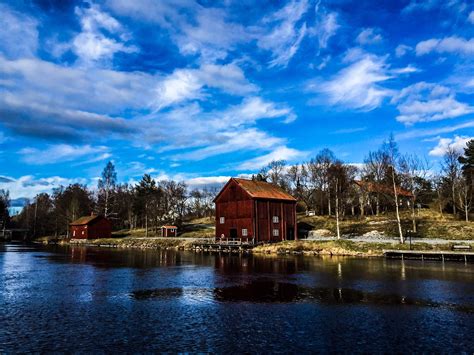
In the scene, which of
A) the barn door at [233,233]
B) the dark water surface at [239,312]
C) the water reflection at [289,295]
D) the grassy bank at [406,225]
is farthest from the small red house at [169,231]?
the water reflection at [289,295]

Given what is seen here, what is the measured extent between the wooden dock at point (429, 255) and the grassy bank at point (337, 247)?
115cm

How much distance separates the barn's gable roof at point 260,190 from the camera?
63.8m

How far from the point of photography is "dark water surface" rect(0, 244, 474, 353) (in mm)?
14086

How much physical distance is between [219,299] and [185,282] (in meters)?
7.15

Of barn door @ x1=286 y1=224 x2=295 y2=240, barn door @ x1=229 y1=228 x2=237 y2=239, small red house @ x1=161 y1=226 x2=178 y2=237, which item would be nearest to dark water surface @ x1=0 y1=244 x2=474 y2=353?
barn door @ x1=229 y1=228 x2=237 y2=239

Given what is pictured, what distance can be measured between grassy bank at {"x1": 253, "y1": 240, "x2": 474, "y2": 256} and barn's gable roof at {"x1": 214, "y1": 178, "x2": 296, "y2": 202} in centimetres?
858

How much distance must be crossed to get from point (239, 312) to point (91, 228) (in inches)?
3229

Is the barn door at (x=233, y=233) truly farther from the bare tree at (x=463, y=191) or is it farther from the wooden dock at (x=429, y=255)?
the bare tree at (x=463, y=191)

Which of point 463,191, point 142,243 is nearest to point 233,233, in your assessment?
point 142,243

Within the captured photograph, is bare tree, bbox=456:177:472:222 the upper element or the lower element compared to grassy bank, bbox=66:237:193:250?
upper

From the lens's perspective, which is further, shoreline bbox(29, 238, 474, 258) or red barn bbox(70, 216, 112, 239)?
red barn bbox(70, 216, 112, 239)

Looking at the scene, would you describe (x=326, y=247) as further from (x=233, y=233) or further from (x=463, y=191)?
(x=463, y=191)

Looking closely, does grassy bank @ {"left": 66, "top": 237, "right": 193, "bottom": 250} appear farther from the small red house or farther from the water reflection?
the water reflection

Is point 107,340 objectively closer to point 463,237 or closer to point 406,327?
point 406,327
